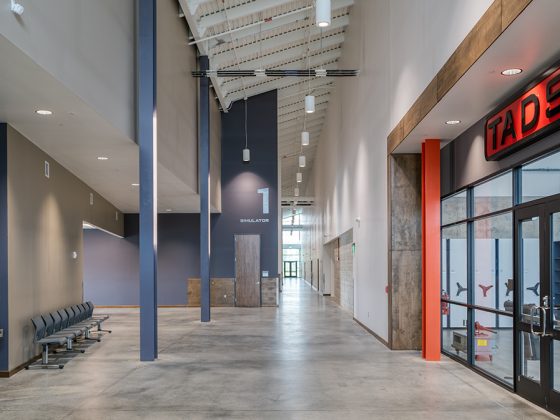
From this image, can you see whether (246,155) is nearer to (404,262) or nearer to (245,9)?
A: (245,9)

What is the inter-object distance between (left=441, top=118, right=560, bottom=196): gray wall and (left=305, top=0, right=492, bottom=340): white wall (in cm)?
93

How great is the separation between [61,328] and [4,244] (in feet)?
8.79

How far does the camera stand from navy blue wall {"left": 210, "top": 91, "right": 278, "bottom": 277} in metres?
20.5

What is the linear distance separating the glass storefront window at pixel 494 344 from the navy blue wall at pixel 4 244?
641cm

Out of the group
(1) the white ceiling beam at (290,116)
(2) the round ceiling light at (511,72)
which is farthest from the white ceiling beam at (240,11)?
(1) the white ceiling beam at (290,116)

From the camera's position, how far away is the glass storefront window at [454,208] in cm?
867

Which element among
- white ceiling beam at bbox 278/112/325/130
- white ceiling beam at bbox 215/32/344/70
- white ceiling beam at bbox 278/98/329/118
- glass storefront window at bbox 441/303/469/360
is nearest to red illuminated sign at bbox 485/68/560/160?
glass storefront window at bbox 441/303/469/360

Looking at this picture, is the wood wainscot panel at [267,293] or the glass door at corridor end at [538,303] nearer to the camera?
the glass door at corridor end at [538,303]

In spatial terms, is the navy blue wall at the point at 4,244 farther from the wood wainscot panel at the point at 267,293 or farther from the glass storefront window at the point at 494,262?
the wood wainscot panel at the point at 267,293

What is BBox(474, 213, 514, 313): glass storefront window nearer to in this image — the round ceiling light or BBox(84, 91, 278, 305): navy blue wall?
the round ceiling light

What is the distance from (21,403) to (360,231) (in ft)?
28.7

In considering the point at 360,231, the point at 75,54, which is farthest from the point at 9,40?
the point at 360,231

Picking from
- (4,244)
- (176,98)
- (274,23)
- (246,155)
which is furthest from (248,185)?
(4,244)

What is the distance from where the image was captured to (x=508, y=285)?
706cm
